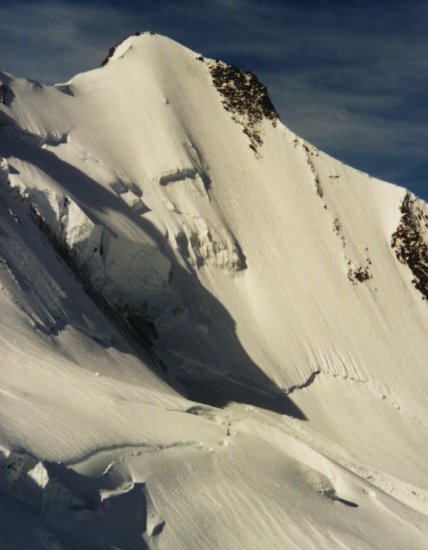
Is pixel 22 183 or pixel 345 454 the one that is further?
pixel 345 454

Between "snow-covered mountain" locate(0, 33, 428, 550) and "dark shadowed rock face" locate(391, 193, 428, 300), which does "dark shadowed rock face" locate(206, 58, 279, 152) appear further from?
"dark shadowed rock face" locate(391, 193, 428, 300)

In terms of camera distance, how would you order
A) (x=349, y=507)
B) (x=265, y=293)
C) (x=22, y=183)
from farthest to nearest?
(x=265, y=293)
(x=22, y=183)
(x=349, y=507)

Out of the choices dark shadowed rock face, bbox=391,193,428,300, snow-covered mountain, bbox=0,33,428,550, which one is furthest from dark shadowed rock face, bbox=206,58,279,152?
dark shadowed rock face, bbox=391,193,428,300

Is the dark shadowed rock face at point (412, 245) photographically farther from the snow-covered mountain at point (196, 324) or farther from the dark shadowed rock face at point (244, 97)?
the dark shadowed rock face at point (244, 97)

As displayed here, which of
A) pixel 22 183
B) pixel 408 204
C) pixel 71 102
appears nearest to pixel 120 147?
pixel 71 102

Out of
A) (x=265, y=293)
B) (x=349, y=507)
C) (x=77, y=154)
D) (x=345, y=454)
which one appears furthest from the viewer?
(x=265, y=293)

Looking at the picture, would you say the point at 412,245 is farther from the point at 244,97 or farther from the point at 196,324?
the point at 196,324

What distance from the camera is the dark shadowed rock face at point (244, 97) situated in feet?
111

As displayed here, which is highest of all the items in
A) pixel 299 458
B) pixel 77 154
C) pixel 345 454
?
pixel 77 154

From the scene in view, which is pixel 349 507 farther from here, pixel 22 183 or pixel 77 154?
pixel 77 154

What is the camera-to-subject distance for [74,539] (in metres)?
9.27

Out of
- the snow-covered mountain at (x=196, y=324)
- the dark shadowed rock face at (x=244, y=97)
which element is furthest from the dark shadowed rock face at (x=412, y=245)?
the dark shadowed rock face at (x=244, y=97)

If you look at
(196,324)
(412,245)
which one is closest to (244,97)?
(412,245)

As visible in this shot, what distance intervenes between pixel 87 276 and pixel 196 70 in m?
16.3
